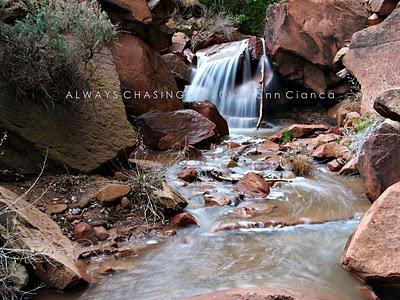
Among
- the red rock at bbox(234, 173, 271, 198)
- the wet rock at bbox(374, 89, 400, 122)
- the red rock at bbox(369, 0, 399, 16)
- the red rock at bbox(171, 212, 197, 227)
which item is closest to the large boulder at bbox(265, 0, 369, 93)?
the red rock at bbox(369, 0, 399, 16)

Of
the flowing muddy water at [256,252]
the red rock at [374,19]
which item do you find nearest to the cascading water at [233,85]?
the red rock at [374,19]

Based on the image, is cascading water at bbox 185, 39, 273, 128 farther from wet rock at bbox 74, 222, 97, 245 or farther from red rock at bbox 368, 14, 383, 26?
wet rock at bbox 74, 222, 97, 245

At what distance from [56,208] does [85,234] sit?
0.47 m

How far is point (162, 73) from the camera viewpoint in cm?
816

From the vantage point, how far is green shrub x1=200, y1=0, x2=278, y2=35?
1468cm

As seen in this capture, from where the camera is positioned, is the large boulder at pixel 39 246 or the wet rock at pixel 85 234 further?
the wet rock at pixel 85 234

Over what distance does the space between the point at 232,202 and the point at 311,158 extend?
2122 millimetres

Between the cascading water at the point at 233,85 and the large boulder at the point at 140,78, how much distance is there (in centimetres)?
189

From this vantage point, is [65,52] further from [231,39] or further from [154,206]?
[231,39]

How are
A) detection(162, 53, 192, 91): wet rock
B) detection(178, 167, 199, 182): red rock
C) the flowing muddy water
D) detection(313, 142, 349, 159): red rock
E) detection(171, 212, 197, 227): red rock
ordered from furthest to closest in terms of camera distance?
detection(162, 53, 192, 91): wet rock, detection(313, 142, 349, 159): red rock, detection(178, 167, 199, 182): red rock, detection(171, 212, 197, 227): red rock, the flowing muddy water

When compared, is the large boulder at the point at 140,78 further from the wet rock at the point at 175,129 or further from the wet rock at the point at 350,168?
the wet rock at the point at 350,168

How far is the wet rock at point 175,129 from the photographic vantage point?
679 cm

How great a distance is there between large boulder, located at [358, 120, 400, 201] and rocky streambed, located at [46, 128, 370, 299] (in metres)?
0.32

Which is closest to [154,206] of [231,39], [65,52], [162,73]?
[65,52]
